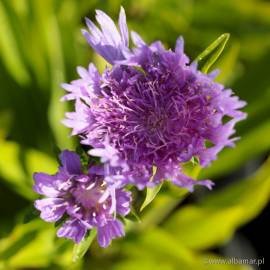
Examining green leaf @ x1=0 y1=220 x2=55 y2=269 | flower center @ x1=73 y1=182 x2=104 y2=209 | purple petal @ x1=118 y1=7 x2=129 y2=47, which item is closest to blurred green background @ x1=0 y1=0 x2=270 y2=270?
green leaf @ x1=0 y1=220 x2=55 y2=269

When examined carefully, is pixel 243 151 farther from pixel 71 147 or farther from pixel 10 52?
pixel 10 52

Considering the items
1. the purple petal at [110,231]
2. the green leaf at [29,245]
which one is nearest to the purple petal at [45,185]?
the purple petal at [110,231]

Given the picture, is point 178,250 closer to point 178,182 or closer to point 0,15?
point 178,182

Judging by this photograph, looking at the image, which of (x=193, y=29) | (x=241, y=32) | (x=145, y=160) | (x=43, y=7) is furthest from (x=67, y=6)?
(x=145, y=160)

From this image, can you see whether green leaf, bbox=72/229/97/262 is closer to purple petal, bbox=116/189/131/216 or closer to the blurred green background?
purple petal, bbox=116/189/131/216

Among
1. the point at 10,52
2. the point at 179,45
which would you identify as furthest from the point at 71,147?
the point at 179,45

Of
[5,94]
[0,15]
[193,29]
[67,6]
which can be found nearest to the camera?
[0,15]

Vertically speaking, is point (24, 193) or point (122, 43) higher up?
point (122, 43)

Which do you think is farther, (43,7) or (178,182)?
(43,7)
